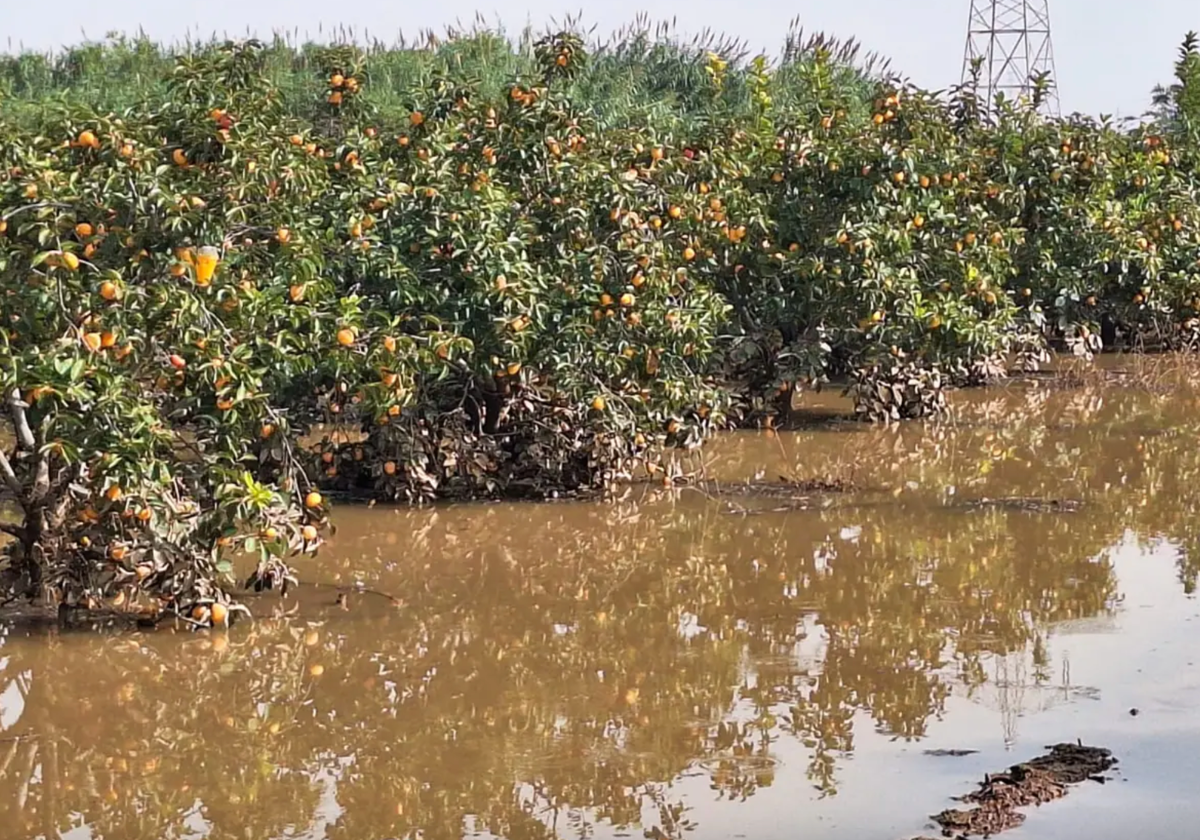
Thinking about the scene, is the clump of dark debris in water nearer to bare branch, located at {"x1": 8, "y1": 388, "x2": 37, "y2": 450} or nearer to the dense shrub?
the dense shrub

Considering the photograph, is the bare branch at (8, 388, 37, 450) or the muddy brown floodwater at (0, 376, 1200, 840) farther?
the bare branch at (8, 388, 37, 450)

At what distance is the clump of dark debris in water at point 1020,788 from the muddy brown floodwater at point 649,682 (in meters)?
0.07

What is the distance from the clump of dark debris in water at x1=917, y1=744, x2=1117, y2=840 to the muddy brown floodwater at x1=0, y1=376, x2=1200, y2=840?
0.07 m

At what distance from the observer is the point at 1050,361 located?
53.8ft

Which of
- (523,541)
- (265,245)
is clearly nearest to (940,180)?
(523,541)

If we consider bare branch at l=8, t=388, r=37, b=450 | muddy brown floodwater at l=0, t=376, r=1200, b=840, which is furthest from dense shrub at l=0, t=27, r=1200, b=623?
muddy brown floodwater at l=0, t=376, r=1200, b=840

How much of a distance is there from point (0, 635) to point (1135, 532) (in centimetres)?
553

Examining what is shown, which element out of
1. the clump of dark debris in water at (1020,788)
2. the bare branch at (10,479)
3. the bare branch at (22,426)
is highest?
the bare branch at (22,426)

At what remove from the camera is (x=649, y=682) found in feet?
19.9

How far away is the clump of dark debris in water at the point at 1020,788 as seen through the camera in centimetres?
455

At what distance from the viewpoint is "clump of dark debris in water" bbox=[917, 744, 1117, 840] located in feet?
14.9

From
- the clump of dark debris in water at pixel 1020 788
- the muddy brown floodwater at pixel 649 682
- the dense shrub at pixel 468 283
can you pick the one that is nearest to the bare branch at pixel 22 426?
the dense shrub at pixel 468 283

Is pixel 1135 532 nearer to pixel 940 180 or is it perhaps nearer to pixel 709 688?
pixel 709 688

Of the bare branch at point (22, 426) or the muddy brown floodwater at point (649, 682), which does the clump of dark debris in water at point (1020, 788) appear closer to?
the muddy brown floodwater at point (649, 682)
